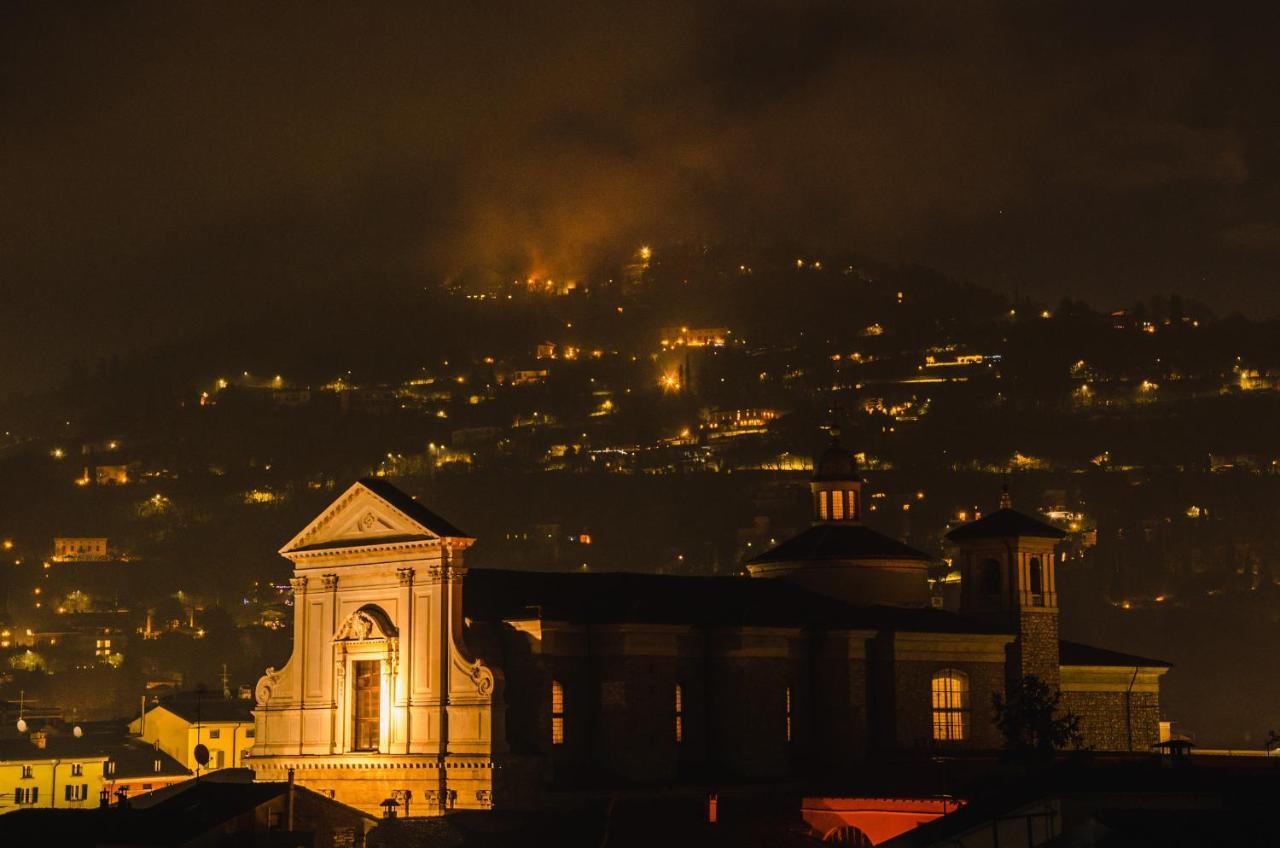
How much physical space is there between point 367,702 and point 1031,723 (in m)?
19.8

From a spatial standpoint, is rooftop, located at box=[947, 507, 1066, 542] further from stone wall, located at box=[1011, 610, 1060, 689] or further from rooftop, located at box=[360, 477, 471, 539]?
rooftop, located at box=[360, 477, 471, 539]

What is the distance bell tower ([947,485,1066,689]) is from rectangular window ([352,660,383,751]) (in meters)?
21.5

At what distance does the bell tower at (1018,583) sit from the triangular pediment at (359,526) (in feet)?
70.1

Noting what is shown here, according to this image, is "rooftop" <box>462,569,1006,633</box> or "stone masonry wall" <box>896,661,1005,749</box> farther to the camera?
"stone masonry wall" <box>896,661,1005,749</box>

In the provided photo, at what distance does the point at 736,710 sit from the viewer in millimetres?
66062

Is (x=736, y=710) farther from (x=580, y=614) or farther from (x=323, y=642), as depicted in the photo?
(x=323, y=642)

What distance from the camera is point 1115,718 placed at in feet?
252

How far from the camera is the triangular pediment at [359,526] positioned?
63969 mm

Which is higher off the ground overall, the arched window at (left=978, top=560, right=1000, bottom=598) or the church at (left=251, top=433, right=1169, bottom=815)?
the arched window at (left=978, top=560, right=1000, bottom=598)

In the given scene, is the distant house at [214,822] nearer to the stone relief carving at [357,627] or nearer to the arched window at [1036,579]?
the stone relief carving at [357,627]

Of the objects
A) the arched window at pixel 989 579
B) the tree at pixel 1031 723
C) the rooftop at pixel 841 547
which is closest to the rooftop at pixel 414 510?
the rooftop at pixel 841 547

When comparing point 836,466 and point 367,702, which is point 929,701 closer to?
point 836,466

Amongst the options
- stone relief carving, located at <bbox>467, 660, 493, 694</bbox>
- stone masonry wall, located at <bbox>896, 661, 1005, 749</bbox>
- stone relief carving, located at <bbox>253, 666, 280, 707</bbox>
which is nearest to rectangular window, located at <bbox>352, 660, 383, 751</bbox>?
stone relief carving, located at <bbox>253, 666, 280, 707</bbox>

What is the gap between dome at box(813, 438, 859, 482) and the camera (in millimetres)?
77750
